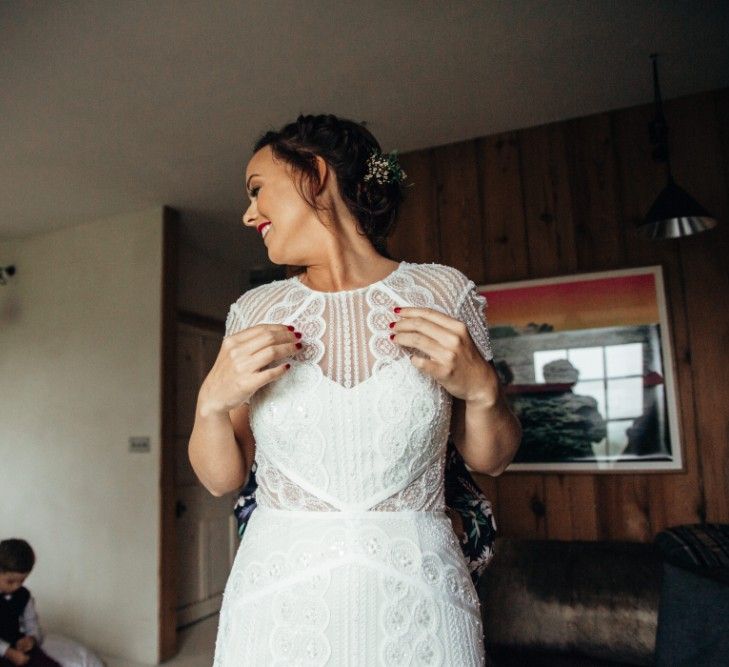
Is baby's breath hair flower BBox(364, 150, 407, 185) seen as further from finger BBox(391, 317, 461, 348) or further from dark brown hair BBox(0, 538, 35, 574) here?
dark brown hair BBox(0, 538, 35, 574)

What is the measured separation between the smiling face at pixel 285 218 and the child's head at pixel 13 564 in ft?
9.24

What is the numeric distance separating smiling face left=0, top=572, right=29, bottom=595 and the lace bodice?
277 centimetres

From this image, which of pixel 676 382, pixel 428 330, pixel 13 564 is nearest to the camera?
pixel 428 330

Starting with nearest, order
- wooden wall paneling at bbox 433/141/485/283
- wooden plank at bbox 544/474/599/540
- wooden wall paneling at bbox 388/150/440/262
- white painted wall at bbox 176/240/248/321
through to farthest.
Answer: wooden plank at bbox 544/474/599/540, wooden wall paneling at bbox 433/141/485/283, wooden wall paneling at bbox 388/150/440/262, white painted wall at bbox 176/240/248/321

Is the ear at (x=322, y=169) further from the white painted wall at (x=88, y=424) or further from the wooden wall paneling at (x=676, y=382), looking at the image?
the white painted wall at (x=88, y=424)

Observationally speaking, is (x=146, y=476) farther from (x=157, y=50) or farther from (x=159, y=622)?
(x=157, y=50)

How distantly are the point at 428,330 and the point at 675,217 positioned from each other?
78.5 inches

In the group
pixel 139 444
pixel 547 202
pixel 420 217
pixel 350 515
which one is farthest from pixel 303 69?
pixel 139 444

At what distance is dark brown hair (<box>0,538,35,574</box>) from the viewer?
115 inches

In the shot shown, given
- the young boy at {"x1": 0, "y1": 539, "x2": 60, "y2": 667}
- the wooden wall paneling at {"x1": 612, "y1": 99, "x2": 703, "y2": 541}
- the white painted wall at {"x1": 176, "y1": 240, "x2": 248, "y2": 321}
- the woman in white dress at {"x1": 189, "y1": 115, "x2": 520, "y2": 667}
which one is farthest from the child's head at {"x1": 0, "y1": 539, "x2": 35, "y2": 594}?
the wooden wall paneling at {"x1": 612, "y1": 99, "x2": 703, "y2": 541}

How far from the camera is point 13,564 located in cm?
294

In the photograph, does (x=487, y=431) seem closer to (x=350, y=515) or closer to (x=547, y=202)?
(x=350, y=515)

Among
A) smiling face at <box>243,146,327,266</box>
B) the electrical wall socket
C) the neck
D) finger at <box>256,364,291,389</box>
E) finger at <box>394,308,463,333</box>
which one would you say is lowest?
the electrical wall socket

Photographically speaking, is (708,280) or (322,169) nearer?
(322,169)
